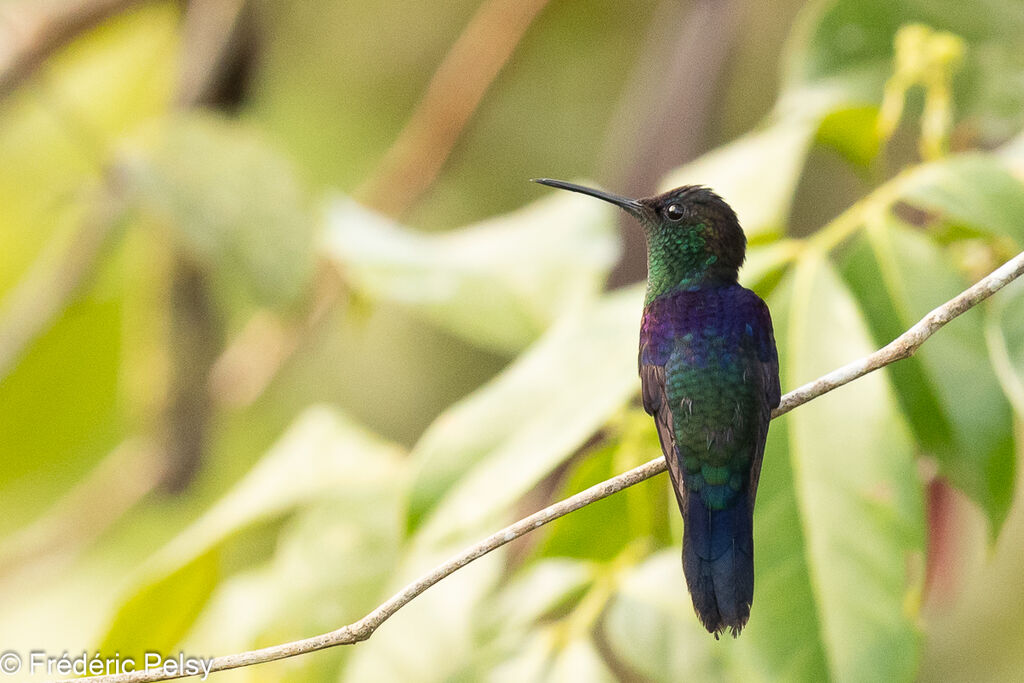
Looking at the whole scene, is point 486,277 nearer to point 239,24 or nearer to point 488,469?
point 488,469

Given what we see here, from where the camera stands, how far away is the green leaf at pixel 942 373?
2.77ft

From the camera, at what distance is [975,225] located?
2.73ft

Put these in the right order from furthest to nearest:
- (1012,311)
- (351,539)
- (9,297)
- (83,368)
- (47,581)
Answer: (83,368) < (9,297) < (47,581) < (351,539) < (1012,311)

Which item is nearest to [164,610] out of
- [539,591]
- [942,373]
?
[539,591]

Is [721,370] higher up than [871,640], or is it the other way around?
[721,370]

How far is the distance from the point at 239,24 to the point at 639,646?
1.95 m

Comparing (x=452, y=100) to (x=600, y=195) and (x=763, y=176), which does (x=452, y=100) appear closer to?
(x=763, y=176)

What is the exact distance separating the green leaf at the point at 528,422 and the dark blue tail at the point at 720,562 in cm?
24

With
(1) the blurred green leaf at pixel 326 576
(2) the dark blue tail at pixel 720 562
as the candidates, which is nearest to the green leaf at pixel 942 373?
(2) the dark blue tail at pixel 720 562

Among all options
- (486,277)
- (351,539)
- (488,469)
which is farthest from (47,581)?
(488,469)

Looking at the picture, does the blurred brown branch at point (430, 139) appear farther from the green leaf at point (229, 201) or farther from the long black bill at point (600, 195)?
the long black bill at point (600, 195)

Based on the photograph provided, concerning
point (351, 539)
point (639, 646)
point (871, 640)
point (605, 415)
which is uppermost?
point (605, 415)

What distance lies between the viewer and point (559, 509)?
22.6 inches

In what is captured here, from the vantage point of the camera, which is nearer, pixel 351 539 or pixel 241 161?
pixel 351 539
